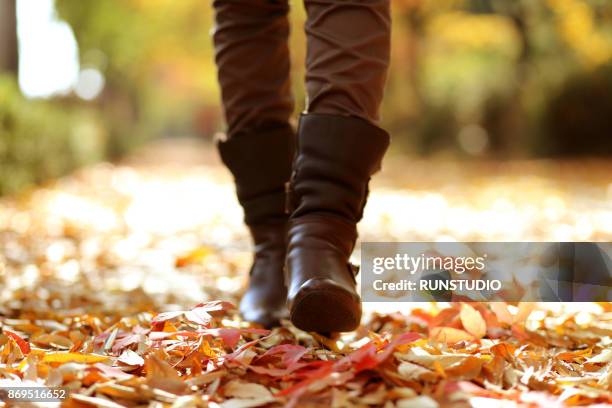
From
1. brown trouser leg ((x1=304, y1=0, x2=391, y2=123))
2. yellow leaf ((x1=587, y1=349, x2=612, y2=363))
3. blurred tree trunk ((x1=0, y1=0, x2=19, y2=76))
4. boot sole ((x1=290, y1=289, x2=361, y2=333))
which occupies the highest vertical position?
blurred tree trunk ((x1=0, y1=0, x2=19, y2=76))

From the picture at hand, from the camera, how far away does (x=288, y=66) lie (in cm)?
170

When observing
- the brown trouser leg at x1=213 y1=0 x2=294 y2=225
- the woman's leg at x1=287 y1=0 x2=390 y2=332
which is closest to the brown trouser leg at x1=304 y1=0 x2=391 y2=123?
the woman's leg at x1=287 y1=0 x2=390 y2=332

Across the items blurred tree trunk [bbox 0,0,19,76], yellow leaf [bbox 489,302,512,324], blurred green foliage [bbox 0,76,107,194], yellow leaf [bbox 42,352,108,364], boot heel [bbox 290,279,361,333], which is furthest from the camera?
blurred tree trunk [bbox 0,0,19,76]

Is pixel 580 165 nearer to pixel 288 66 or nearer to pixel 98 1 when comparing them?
pixel 98 1

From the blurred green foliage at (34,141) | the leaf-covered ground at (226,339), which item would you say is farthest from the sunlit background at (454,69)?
the leaf-covered ground at (226,339)

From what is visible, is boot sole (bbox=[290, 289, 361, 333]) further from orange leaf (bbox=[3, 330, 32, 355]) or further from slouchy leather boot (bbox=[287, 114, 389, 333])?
orange leaf (bbox=[3, 330, 32, 355])

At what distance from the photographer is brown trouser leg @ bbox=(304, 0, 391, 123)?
53.2 inches

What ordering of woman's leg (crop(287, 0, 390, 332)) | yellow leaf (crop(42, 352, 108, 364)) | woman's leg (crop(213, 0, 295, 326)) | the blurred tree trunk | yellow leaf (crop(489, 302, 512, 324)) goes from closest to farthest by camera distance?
yellow leaf (crop(42, 352, 108, 364)) < woman's leg (crop(287, 0, 390, 332)) < yellow leaf (crop(489, 302, 512, 324)) < woman's leg (crop(213, 0, 295, 326)) < the blurred tree trunk

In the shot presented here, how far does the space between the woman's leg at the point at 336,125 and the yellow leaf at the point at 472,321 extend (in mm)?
227

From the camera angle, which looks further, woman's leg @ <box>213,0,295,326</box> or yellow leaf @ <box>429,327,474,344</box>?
woman's leg @ <box>213,0,295,326</box>

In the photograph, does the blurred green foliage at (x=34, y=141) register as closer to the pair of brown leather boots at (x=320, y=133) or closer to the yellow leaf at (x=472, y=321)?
the pair of brown leather boots at (x=320, y=133)

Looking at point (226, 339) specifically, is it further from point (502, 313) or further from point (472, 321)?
point (502, 313)

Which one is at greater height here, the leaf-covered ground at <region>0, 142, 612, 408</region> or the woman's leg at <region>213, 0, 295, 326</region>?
the woman's leg at <region>213, 0, 295, 326</region>

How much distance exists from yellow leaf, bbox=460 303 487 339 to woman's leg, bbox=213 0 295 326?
377mm
